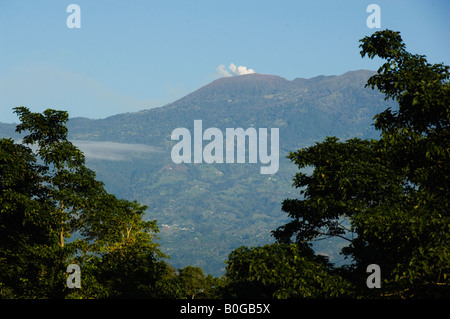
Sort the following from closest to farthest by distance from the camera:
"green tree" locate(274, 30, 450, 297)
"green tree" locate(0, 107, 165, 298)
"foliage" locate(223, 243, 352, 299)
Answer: "green tree" locate(274, 30, 450, 297), "foliage" locate(223, 243, 352, 299), "green tree" locate(0, 107, 165, 298)

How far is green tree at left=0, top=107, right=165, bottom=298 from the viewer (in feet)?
84.9

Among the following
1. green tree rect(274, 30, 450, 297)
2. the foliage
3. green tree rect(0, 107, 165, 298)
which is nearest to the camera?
green tree rect(274, 30, 450, 297)

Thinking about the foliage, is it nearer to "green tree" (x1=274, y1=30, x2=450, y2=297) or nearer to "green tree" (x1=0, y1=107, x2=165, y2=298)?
"green tree" (x1=274, y1=30, x2=450, y2=297)

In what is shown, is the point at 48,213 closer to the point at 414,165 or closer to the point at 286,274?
the point at 286,274

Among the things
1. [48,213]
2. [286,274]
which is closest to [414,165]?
[286,274]

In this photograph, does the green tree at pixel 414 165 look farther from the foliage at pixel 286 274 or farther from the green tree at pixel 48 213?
the green tree at pixel 48 213

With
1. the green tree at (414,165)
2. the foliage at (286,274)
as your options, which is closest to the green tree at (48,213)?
the foliage at (286,274)

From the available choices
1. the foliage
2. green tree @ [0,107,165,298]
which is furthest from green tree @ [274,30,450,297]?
green tree @ [0,107,165,298]

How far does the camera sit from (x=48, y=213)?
2564 centimetres

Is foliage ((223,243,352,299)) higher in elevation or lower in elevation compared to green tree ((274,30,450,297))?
lower

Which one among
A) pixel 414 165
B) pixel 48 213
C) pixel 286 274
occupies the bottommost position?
pixel 286 274

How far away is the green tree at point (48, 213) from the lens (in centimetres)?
2589

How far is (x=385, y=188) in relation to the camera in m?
23.2
